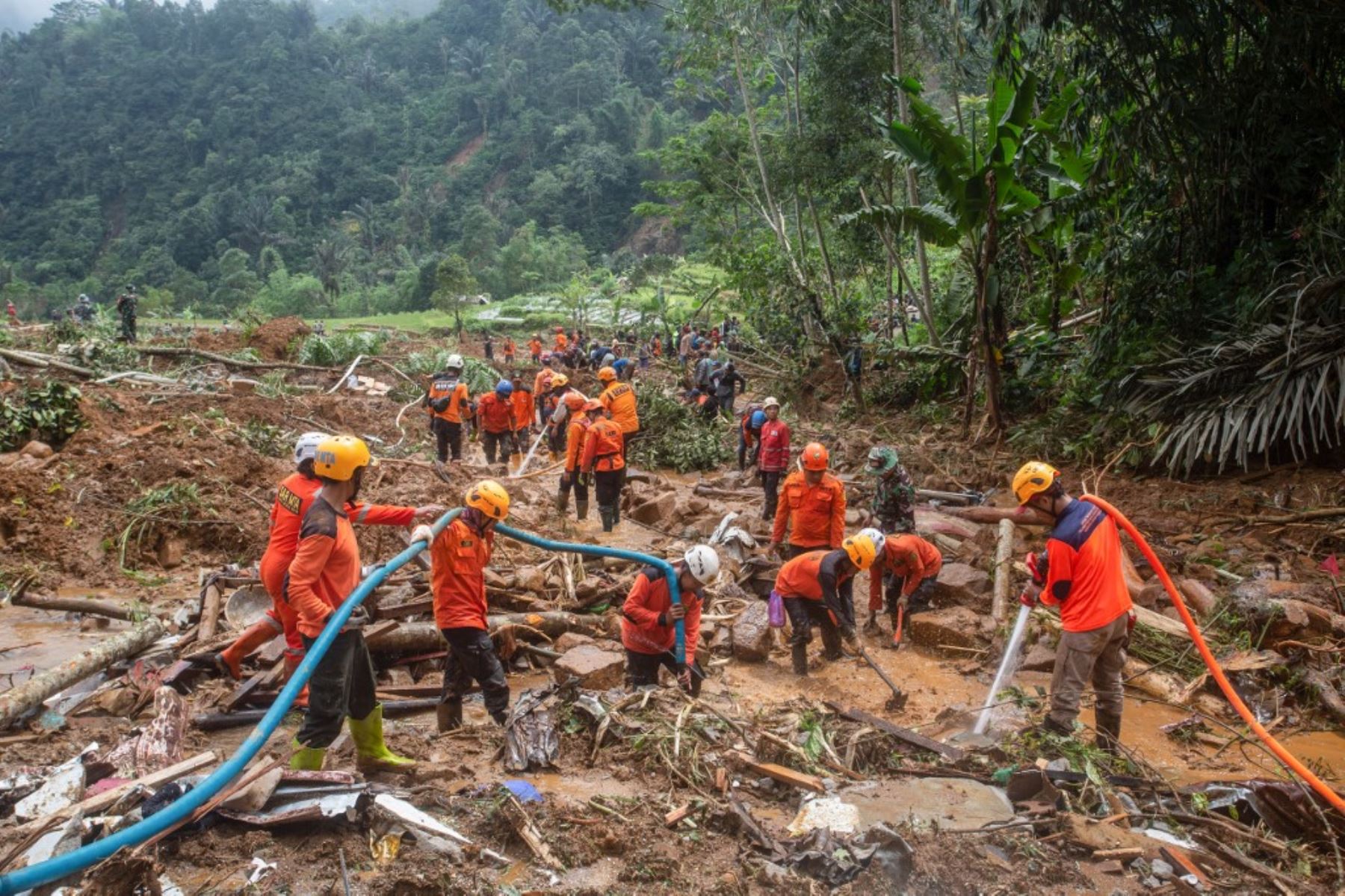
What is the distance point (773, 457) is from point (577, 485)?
8.07 ft

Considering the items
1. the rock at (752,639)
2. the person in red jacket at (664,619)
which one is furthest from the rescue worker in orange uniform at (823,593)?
the person in red jacket at (664,619)

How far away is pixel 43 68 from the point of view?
78.8 meters

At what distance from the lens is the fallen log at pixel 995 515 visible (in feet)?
28.8

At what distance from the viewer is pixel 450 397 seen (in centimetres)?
1155

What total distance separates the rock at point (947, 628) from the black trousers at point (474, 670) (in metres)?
3.75

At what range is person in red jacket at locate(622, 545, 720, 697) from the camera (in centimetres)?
532

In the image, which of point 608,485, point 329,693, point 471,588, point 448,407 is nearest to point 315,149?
point 448,407

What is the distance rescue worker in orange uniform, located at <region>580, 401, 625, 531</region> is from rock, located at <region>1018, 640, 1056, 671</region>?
4880mm

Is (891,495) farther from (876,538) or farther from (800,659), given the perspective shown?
(800,659)

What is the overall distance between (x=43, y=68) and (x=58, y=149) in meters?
13.9

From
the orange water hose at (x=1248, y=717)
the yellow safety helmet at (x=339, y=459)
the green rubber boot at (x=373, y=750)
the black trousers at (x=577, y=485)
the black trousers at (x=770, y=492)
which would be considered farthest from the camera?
the black trousers at (x=577, y=485)

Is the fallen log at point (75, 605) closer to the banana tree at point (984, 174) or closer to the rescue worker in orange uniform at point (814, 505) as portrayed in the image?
the rescue worker in orange uniform at point (814, 505)

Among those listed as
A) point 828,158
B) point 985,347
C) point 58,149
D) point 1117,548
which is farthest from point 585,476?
point 58,149

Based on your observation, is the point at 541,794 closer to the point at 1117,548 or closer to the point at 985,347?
the point at 1117,548
